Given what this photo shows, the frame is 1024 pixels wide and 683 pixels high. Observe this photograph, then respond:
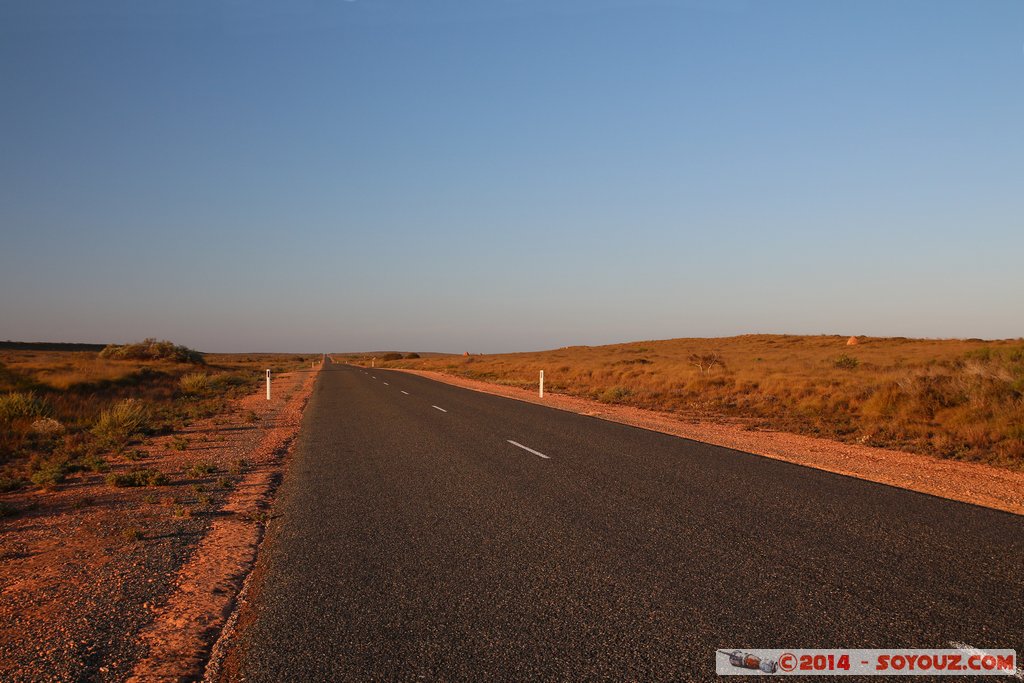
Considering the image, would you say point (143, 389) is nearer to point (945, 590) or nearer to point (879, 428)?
point (879, 428)

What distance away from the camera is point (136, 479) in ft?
29.0

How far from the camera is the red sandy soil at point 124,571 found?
148 inches

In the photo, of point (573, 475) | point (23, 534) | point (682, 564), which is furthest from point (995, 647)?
point (23, 534)

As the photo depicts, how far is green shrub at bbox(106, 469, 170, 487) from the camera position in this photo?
8.74 meters

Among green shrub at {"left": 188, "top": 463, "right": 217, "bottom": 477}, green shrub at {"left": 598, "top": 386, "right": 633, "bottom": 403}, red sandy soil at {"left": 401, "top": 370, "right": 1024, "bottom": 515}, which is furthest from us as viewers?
green shrub at {"left": 598, "top": 386, "right": 633, "bottom": 403}

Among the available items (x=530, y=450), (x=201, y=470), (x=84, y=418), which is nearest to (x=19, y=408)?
(x=84, y=418)

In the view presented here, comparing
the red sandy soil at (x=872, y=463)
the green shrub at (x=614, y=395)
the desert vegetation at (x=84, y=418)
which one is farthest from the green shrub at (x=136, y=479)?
the green shrub at (x=614, y=395)

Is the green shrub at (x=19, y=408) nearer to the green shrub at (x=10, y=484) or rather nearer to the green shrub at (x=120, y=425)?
the green shrub at (x=120, y=425)

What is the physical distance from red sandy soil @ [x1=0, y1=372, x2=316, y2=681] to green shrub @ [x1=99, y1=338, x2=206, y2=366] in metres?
47.3

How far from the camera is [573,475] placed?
348 inches

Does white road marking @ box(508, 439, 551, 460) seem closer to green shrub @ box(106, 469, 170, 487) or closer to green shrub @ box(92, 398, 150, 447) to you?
green shrub @ box(106, 469, 170, 487)

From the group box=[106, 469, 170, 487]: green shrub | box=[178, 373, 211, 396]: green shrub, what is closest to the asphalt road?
box=[106, 469, 170, 487]: green shrub

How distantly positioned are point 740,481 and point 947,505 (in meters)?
2.24

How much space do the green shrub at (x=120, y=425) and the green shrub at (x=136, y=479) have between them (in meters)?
4.12
